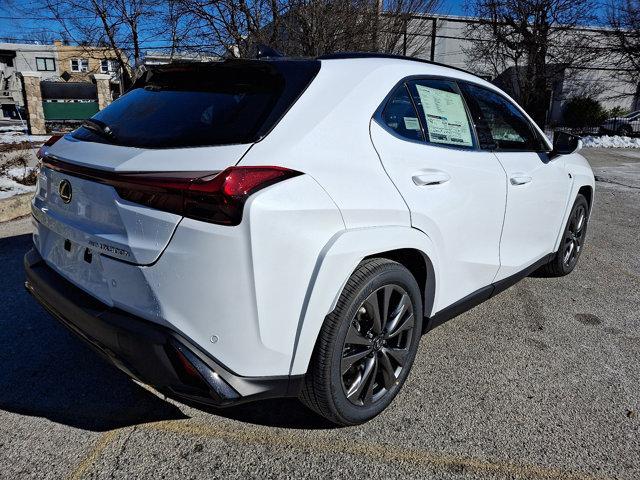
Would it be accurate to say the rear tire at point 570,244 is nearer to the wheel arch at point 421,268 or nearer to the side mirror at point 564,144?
the side mirror at point 564,144

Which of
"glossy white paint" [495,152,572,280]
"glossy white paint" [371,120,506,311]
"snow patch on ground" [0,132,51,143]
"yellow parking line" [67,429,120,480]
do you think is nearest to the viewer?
"yellow parking line" [67,429,120,480]

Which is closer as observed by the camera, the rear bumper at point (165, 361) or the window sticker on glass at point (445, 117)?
the rear bumper at point (165, 361)

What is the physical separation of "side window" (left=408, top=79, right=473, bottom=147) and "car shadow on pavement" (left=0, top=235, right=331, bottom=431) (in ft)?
5.27

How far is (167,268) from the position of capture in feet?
6.05

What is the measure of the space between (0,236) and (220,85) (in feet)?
14.1

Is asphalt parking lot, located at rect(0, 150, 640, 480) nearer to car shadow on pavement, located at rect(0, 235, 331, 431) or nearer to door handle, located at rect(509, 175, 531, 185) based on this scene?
car shadow on pavement, located at rect(0, 235, 331, 431)

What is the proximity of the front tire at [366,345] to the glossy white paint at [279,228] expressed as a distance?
8 centimetres

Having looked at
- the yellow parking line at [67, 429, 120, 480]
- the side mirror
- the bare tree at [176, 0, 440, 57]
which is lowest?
the yellow parking line at [67, 429, 120, 480]

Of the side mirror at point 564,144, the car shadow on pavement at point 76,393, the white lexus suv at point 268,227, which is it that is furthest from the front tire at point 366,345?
the side mirror at point 564,144

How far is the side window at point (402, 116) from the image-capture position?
7.92ft

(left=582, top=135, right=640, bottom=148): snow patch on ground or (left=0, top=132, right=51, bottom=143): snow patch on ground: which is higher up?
(left=0, top=132, right=51, bottom=143): snow patch on ground

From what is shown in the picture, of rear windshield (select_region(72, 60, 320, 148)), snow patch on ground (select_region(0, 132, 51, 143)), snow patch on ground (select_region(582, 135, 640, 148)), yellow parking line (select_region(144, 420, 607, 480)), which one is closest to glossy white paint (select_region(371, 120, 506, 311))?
rear windshield (select_region(72, 60, 320, 148))

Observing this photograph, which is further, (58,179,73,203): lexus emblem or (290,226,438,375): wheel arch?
(58,179,73,203): lexus emblem

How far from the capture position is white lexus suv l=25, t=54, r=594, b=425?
1839 mm
